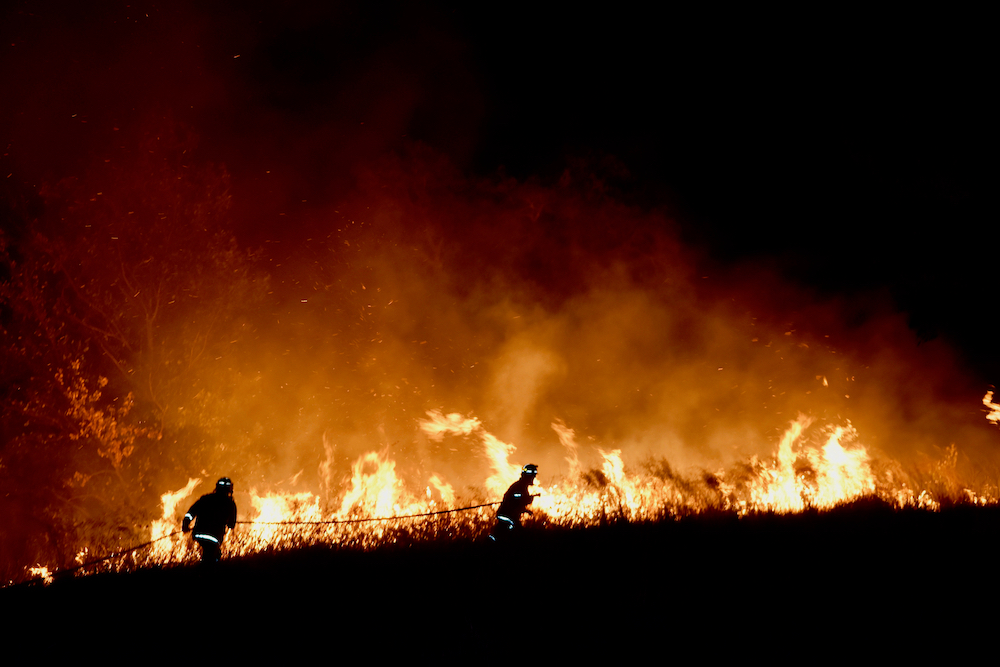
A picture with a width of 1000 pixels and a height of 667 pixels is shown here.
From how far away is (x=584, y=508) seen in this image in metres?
9.80

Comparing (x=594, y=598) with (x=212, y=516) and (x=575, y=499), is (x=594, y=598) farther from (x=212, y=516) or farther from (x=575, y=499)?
(x=575, y=499)

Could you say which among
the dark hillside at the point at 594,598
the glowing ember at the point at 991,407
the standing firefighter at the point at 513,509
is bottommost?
the dark hillside at the point at 594,598

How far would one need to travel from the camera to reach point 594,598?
499 cm

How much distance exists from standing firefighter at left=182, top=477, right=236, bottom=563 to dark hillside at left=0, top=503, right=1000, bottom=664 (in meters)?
0.43

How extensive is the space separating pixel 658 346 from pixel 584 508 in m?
9.94

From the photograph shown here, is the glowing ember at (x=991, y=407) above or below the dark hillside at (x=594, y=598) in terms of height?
above

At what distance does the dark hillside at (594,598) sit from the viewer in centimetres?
410

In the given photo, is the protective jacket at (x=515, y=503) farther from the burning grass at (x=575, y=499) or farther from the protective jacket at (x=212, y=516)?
the protective jacket at (x=212, y=516)

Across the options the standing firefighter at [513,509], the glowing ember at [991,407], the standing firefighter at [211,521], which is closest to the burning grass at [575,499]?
the standing firefighter at [513,509]

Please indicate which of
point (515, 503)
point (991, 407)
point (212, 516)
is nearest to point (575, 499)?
point (515, 503)

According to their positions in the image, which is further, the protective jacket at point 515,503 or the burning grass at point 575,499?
the burning grass at point 575,499

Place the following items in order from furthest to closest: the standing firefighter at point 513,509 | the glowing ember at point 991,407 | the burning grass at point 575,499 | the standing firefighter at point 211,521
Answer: the glowing ember at point 991,407, the burning grass at point 575,499, the standing firefighter at point 513,509, the standing firefighter at point 211,521

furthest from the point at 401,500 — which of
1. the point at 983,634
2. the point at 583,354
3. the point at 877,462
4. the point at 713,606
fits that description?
the point at 983,634

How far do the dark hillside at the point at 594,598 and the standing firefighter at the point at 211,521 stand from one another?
1.42ft
